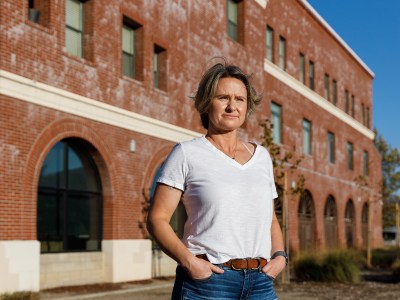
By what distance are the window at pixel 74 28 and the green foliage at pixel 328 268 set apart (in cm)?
790

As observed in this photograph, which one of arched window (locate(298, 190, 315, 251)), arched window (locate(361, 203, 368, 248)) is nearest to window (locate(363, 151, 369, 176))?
arched window (locate(361, 203, 368, 248))

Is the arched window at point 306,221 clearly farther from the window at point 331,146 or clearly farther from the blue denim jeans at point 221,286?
the blue denim jeans at point 221,286

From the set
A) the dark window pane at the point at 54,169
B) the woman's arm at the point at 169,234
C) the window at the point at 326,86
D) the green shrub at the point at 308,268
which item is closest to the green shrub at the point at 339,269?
the green shrub at the point at 308,268

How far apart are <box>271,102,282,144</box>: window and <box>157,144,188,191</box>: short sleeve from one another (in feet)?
81.4

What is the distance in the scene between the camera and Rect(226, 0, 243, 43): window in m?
24.3

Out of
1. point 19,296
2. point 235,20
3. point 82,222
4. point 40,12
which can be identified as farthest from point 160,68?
point 19,296

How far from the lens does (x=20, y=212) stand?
14.0m

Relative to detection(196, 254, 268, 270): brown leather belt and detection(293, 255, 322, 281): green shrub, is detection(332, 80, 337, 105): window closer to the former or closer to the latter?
detection(293, 255, 322, 281): green shrub

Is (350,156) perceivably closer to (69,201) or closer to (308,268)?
(308,268)

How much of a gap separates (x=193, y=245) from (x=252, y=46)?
2242 cm

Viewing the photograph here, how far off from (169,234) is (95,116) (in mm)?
13638

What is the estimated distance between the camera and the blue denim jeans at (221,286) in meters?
3.24

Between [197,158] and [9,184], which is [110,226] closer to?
[9,184]

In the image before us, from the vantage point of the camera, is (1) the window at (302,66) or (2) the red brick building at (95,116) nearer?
(2) the red brick building at (95,116)
